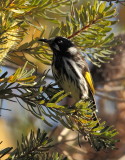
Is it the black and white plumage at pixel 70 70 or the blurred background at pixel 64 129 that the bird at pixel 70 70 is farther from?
the blurred background at pixel 64 129

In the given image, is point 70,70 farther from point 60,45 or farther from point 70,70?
point 60,45

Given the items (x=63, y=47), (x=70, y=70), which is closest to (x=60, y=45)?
(x=63, y=47)

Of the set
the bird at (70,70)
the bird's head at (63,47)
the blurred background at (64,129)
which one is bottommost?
the blurred background at (64,129)

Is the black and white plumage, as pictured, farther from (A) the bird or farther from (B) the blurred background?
(B) the blurred background

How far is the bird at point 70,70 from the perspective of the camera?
1754 mm

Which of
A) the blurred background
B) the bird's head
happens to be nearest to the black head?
the bird's head

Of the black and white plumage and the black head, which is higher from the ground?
the black head

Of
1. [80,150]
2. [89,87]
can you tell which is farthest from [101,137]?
[80,150]

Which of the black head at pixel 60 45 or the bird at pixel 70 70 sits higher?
the black head at pixel 60 45

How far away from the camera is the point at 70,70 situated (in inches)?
70.8

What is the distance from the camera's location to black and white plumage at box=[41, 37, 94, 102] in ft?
5.76

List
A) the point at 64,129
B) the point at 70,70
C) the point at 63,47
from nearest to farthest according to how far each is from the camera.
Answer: the point at 70,70 → the point at 63,47 → the point at 64,129

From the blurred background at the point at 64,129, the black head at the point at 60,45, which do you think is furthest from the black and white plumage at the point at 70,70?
the blurred background at the point at 64,129

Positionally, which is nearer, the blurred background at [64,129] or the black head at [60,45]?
the black head at [60,45]
